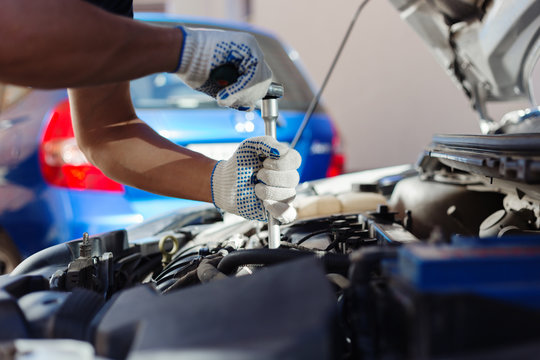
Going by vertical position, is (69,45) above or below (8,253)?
above

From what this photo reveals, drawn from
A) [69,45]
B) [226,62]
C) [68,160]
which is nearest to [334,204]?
[226,62]

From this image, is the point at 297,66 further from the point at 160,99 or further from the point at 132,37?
the point at 132,37

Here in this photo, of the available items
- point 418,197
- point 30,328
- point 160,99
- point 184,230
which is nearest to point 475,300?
point 30,328

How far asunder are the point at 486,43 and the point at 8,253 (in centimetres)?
209

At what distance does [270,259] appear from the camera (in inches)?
33.7

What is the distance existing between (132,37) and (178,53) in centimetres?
10

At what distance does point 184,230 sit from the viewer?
4.82 feet

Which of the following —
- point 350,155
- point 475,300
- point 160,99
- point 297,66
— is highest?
point 297,66

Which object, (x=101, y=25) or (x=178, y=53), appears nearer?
(x=101, y=25)

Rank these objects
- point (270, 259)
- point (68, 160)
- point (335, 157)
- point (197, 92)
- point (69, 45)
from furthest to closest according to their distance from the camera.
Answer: point (335, 157) → point (197, 92) → point (68, 160) → point (270, 259) → point (69, 45)

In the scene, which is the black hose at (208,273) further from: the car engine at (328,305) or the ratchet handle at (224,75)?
the ratchet handle at (224,75)

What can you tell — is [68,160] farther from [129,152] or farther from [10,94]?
[129,152]

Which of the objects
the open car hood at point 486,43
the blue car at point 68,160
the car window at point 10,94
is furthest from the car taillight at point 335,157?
the car window at point 10,94

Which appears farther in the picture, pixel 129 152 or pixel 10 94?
pixel 10 94
